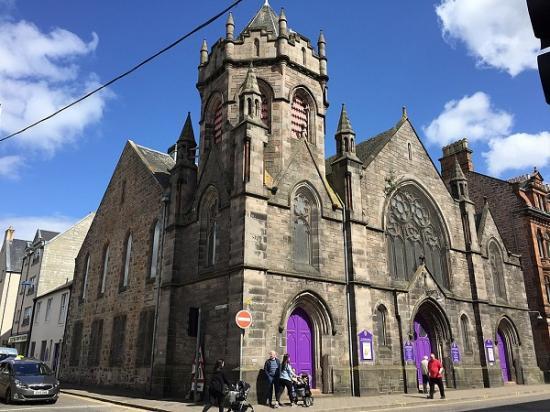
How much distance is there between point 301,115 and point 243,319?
10797 millimetres

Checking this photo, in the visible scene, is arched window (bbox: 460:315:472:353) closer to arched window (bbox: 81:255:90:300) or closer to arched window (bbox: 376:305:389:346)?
arched window (bbox: 376:305:389:346)

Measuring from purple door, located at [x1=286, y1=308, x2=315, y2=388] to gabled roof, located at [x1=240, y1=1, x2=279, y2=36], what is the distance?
13.5 metres

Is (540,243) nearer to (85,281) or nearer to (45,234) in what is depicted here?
(85,281)

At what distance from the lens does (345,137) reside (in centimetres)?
2120

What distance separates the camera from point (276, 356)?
15945 mm

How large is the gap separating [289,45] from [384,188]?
8048 millimetres

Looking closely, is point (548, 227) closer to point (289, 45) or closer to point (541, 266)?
point (541, 266)

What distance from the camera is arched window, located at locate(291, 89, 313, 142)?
21281 mm

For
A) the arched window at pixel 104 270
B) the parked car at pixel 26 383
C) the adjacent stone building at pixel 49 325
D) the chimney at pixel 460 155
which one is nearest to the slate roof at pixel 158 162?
the arched window at pixel 104 270

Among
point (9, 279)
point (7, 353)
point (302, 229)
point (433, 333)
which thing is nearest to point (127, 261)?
point (7, 353)

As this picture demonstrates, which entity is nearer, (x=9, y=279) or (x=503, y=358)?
(x=503, y=358)

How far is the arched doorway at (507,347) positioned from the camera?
25375 mm

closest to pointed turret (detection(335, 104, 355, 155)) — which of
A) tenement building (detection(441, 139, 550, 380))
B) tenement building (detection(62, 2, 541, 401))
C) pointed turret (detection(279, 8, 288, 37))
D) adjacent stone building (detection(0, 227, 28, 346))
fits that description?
tenement building (detection(62, 2, 541, 401))

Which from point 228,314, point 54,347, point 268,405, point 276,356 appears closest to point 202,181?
point 228,314
